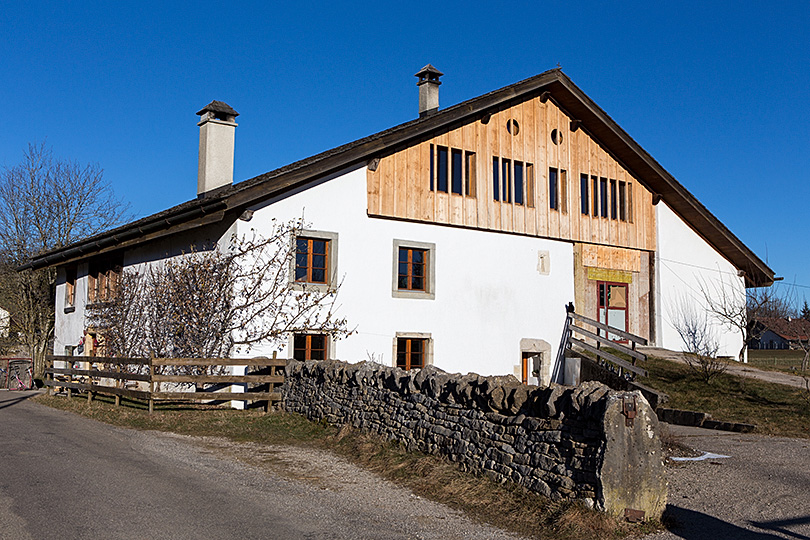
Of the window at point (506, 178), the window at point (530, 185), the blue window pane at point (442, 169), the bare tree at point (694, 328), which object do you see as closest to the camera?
the blue window pane at point (442, 169)

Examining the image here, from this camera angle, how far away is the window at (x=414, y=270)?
61.9 ft

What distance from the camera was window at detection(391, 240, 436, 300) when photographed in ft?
61.9

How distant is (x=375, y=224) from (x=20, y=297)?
18.5 metres

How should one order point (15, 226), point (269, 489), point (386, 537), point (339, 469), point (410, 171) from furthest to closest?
1. point (15, 226)
2. point (410, 171)
3. point (339, 469)
4. point (269, 489)
5. point (386, 537)

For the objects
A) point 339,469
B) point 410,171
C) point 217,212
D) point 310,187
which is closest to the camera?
point 339,469

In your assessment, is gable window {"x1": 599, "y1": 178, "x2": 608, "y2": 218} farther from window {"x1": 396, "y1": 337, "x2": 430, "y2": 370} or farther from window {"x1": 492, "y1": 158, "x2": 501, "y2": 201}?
window {"x1": 396, "y1": 337, "x2": 430, "y2": 370}

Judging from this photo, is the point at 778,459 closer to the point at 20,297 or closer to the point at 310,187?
the point at 310,187

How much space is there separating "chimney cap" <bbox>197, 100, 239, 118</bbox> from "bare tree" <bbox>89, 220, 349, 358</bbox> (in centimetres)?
446

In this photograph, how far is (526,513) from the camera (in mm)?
7715

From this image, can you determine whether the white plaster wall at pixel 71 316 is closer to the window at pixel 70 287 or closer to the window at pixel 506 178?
the window at pixel 70 287

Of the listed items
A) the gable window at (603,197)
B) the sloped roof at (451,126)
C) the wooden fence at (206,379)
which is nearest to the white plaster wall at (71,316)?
the sloped roof at (451,126)

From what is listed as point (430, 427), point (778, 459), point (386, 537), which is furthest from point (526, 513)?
point (778, 459)

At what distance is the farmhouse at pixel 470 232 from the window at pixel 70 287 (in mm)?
38

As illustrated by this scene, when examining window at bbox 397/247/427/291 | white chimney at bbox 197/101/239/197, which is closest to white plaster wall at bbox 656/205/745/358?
window at bbox 397/247/427/291
